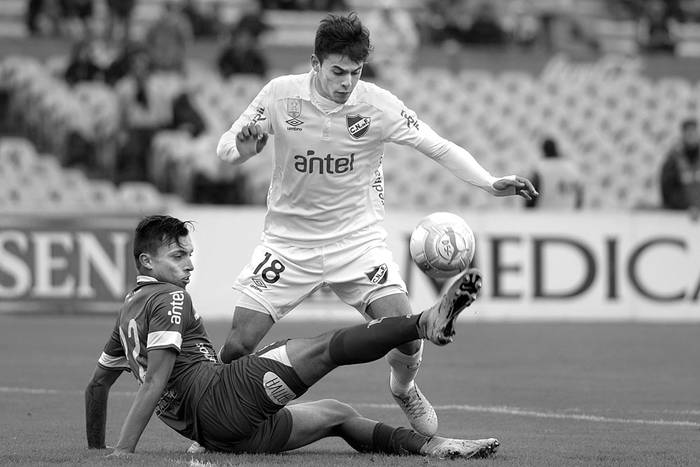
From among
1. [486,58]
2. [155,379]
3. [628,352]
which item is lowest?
[628,352]

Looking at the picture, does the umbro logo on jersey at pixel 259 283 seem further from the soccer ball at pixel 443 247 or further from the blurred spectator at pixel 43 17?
the blurred spectator at pixel 43 17

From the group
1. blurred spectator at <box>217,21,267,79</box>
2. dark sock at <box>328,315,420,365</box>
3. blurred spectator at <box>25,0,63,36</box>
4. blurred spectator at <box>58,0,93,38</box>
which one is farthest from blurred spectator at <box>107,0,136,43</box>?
dark sock at <box>328,315,420,365</box>

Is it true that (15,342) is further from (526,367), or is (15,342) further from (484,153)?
(484,153)

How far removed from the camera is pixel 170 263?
21.8 feet

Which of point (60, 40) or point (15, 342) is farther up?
point (60, 40)

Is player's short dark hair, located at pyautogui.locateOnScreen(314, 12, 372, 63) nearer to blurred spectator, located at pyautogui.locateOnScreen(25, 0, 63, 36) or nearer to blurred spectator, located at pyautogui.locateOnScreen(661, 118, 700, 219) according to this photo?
blurred spectator, located at pyautogui.locateOnScreen(661, 118, 700, 219)

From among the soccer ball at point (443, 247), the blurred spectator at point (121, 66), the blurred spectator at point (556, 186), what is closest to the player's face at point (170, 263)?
the soccer ball at point (443, 247)

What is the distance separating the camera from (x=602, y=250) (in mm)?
16578

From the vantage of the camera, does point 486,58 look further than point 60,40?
Yes

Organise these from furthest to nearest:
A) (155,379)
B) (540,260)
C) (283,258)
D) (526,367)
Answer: (540,260), (526,367), (283,258), (155,379)

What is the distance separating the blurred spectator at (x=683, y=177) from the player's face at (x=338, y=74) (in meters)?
10.7

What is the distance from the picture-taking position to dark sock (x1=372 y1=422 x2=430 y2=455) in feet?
22.1

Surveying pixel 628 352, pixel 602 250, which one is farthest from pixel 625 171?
pixel 628 352

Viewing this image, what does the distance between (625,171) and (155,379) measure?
16186mm
